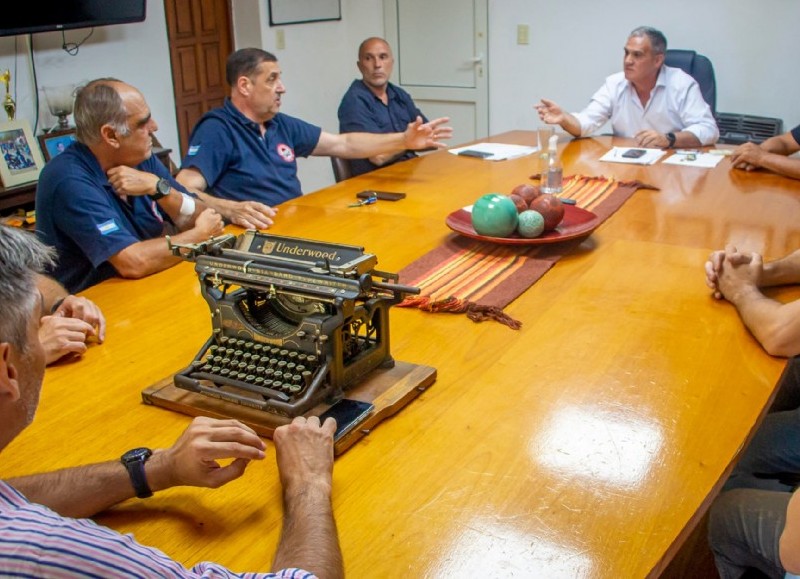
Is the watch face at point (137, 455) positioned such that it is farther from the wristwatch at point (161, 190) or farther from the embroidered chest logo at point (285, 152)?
the embroidered chest logo at point (285, 152)

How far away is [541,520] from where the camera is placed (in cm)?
124

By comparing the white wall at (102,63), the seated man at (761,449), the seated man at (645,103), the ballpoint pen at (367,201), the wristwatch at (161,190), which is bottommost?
the seated man at (761,449)

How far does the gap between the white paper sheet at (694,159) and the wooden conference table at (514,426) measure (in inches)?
37.8

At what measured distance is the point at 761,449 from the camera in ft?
6.64

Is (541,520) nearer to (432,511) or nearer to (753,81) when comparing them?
(432,511)

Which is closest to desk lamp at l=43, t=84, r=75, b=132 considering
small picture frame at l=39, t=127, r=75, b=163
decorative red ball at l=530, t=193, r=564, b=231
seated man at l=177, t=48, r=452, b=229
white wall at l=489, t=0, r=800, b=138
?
small picture frame at l=39, t=127, r=75, b=163

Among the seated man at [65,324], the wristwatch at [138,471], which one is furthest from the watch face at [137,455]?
the seated man at [65,324]

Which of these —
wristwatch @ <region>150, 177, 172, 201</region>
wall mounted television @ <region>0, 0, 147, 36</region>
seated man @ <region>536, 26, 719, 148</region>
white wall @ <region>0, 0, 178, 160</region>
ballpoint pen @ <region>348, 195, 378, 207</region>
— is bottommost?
ballpoint pen @ <region>348, 195, 378, 207</region>

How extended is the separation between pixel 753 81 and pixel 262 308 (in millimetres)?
4084

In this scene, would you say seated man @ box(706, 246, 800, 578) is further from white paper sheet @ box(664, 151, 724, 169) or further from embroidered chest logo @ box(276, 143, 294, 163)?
embroidered chest logo @ box(276, 143, 294, 163)

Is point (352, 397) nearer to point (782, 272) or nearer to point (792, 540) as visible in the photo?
point (792, 540)

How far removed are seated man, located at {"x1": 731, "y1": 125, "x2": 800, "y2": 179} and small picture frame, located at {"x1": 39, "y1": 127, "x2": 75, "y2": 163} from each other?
2836 millimetres

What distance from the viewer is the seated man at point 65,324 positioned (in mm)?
1803

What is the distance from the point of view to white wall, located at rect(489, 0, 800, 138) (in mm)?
4750
